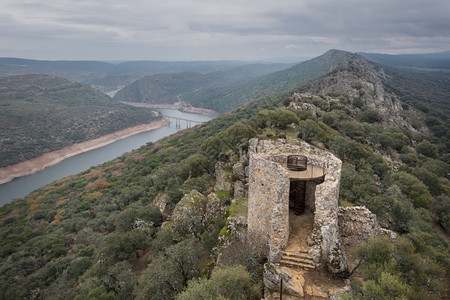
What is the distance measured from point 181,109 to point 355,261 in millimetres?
191018

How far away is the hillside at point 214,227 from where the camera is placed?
9.41 metres

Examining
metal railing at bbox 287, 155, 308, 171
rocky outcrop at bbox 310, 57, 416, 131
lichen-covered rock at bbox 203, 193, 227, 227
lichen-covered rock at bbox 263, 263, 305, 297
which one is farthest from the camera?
rocky outcrop at bbox 310, 57, 416, 131

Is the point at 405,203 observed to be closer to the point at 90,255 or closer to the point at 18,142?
the point at 90,255

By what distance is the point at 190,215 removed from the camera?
19.2 meters

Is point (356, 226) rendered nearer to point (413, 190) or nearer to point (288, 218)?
point (288, 218)

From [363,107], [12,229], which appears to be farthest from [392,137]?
[12,229]

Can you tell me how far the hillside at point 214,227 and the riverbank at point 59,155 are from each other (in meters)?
31.9

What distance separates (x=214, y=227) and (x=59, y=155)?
317 ft

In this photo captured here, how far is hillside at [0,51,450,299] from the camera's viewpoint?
941 centimetres

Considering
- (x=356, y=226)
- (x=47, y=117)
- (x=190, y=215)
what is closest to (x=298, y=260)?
(x=356, y=226)

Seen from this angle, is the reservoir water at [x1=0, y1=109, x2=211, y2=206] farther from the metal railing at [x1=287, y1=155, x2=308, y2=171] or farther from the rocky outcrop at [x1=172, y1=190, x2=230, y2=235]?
the metal railing at [x1=287, y1=155, x2=308, y2=171]

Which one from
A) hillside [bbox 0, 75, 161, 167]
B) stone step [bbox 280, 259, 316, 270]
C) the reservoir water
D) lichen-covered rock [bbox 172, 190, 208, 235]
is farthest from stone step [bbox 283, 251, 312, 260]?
hillside [bbox 0, 75, 161, 167]

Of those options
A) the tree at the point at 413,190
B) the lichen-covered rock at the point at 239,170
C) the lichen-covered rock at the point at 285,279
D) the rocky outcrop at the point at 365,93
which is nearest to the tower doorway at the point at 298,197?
the lichen-covered rock at the point at 285,279

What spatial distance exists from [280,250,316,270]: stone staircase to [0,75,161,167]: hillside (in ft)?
320
